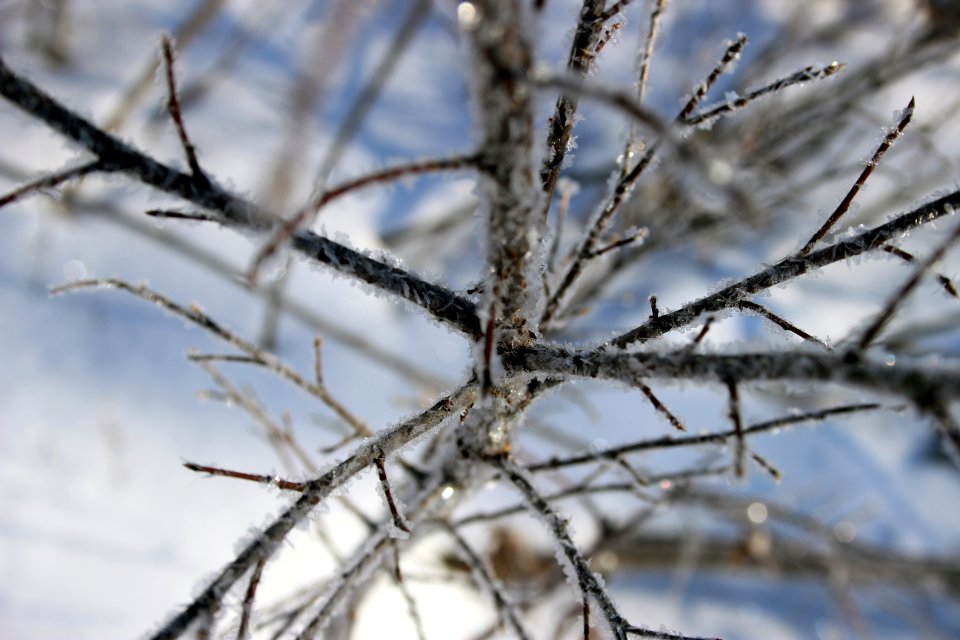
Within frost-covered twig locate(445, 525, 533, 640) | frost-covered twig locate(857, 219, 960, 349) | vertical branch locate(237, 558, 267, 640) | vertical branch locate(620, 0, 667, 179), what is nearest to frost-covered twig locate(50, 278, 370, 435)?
frost-covered twig locate(445, 525, 533, 640)

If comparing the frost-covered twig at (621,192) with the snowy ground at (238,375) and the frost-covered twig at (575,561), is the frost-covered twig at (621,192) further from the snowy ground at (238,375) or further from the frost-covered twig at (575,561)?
the snowy ground at (238,375)

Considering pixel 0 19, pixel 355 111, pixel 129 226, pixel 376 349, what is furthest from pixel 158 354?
pixel 0 19

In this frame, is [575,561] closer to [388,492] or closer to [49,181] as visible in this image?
[388,492]

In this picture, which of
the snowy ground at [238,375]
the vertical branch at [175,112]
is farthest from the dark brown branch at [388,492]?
the snowy ground at [238,375]

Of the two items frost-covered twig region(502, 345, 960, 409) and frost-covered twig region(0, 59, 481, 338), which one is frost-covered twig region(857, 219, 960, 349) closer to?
frost-covered twig region(502, 345, 960, 409)

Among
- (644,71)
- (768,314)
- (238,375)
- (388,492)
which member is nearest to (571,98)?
(644,71)

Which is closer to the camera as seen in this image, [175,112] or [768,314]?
[175,112]
